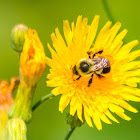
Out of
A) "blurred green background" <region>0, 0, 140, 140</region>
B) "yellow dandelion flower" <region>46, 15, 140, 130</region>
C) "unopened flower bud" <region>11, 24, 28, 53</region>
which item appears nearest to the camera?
"yellow dandelion flower" <region>46, 15, 140, 130</region>

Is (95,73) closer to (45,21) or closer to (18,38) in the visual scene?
(18,38)

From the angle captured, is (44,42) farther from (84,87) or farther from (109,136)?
(84,87)

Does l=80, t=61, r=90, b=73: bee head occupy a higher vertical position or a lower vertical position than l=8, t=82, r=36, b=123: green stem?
higher

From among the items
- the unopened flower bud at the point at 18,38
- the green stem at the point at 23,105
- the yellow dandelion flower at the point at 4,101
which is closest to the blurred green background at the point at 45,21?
the yellow dandelion flower at the point at 4,101

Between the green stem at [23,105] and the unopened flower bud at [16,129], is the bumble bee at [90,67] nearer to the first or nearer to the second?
the green stem at [23,105]

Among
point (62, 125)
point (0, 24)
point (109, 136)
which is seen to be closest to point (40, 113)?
point (62, 125)

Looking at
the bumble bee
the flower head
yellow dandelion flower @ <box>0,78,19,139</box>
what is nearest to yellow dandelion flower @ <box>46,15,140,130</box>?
the bumble bee

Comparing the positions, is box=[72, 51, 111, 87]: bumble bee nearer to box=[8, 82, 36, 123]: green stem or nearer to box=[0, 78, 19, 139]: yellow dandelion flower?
box=[8, 82, 36, 123]: green stem

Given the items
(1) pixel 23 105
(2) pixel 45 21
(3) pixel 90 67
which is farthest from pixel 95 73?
(2) pixel 45 21
